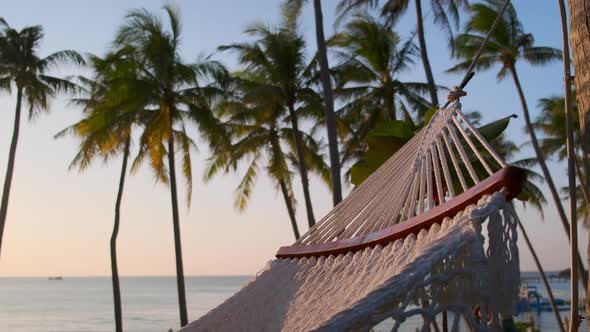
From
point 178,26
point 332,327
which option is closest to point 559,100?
point 178,26

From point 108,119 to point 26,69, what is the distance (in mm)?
3155

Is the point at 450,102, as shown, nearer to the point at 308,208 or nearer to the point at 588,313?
the point at 588,313

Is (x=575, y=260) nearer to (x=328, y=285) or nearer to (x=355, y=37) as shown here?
(x=328, y=285)

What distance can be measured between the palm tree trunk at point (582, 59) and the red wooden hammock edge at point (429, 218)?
2.30 feet

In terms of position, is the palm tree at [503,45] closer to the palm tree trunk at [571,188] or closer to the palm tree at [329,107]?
the palm tree at [329,107]

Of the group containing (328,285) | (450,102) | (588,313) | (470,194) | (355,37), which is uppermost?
(355,37)

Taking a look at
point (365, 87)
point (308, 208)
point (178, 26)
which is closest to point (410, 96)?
point (365, 87)

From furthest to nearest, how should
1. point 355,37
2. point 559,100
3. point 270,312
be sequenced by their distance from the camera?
point 559,100
point 355,37
point 270,312

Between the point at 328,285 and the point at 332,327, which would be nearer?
the point at 332,327

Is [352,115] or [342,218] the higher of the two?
[352,115]

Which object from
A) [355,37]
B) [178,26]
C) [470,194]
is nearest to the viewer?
[470,194]

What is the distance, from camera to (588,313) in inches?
86.7

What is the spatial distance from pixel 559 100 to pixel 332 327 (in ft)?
57.6

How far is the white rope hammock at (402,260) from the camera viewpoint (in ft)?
4.90
